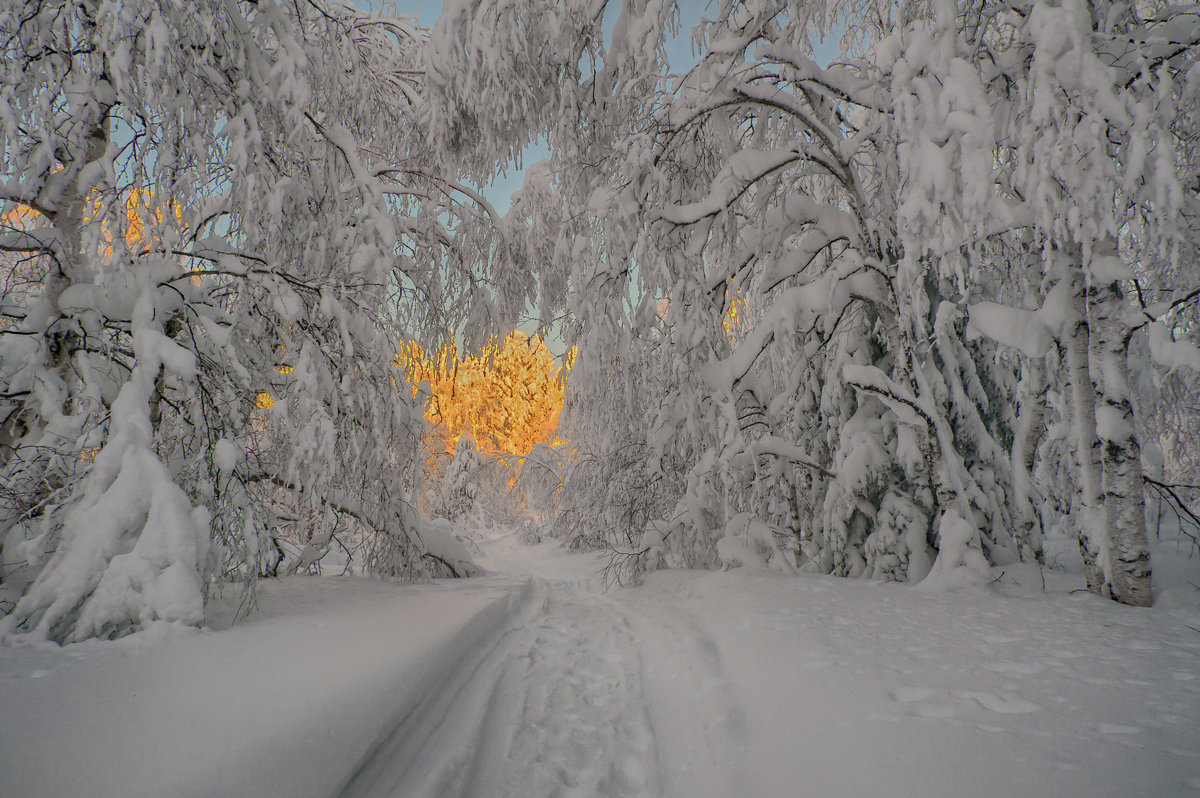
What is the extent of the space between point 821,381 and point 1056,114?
3.80 metres

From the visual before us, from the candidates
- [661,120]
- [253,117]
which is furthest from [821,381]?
[253,117]

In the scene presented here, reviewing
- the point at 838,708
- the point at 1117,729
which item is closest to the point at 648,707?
the point at 838,708

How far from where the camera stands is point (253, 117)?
3732 millimetres

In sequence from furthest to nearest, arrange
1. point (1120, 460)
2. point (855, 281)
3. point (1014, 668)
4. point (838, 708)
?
1. point (855, 281)
2. point (1120, 460)
3. point (1014, 668)
4. point (838, 708)

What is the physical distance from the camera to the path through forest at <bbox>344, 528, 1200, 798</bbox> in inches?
72.9

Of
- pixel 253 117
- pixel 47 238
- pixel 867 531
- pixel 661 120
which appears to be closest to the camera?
pixel 47 238

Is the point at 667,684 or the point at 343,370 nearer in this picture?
the point at 667,684

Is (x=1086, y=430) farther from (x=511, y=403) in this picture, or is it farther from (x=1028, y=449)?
(x=511, y=403)

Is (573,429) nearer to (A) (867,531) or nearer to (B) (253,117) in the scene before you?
(A) (867,531)

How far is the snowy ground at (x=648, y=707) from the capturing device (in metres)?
1.76

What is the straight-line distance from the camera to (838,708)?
2.36 metres

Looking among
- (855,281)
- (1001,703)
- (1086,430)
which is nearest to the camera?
(1001,703)

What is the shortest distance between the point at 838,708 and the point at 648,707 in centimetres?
96

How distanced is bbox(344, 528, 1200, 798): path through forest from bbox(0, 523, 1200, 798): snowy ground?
1cm
